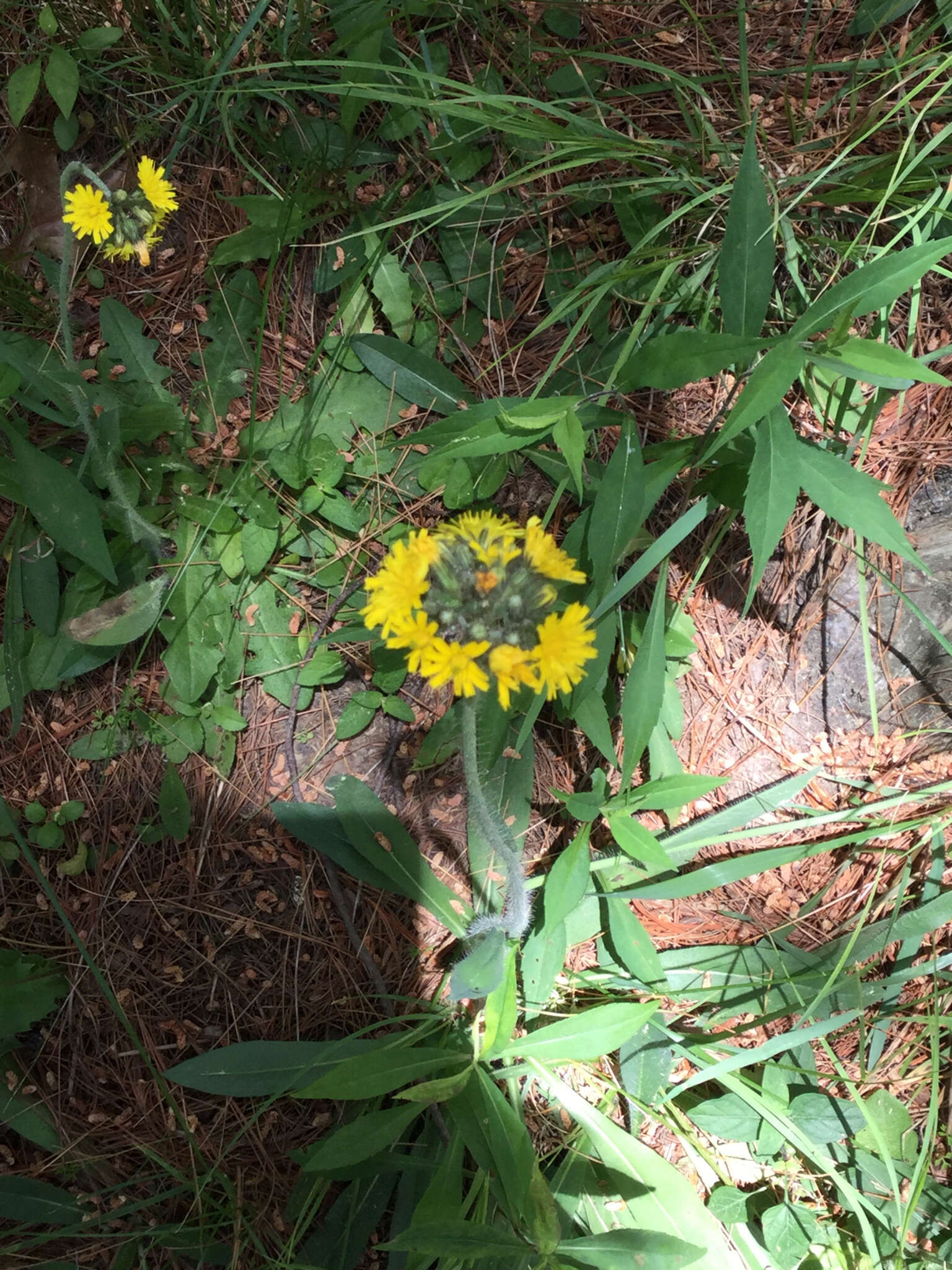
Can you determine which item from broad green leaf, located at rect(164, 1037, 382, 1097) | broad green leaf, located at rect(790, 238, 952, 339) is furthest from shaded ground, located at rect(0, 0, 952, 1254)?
broad green leaf, located at rect(790, 238, 952, 339)

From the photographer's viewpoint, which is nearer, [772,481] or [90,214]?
[772,481]

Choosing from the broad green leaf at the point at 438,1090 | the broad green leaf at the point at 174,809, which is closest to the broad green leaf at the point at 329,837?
the broad green leaf at the point at 174,809

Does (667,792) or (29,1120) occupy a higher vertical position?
(667,792)

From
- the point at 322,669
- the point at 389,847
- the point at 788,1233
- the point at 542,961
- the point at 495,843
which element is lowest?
the point at 788,1233

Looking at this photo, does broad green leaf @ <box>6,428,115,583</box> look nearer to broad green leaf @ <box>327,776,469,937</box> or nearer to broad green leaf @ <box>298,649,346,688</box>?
broad green leaf @ <box>298,649,346,688</box>

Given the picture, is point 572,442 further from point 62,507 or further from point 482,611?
point 62,507

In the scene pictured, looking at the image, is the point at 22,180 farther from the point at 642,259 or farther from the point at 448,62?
the point at 642,259

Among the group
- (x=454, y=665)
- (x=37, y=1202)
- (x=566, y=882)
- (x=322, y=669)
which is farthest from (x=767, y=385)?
(x=37, y=1202)
